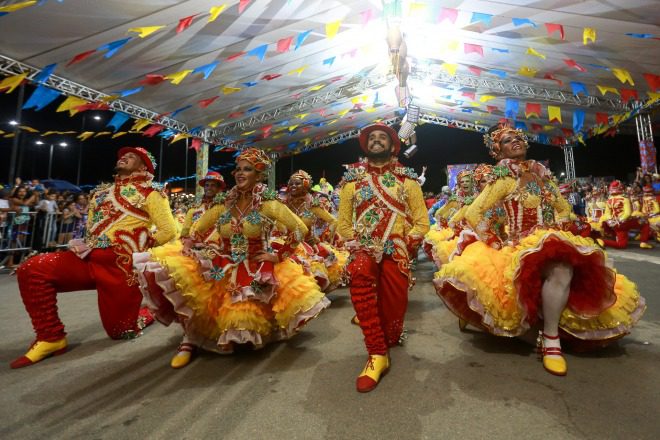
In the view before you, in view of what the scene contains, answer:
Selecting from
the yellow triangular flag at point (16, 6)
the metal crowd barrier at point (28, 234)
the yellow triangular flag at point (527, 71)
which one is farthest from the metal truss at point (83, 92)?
the yellow triangular flag at point (527, 71)

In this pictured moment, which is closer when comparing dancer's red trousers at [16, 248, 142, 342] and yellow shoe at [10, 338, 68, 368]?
yellow shoe at [10, 338, 68, 368]

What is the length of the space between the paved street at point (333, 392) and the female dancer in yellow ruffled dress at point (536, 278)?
245 millimetres

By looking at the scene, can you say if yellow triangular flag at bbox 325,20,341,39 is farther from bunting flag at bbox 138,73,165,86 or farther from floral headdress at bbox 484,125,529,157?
floral headdress at bbox 484,125,529,157

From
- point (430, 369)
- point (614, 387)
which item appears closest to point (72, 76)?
point (430, 369)

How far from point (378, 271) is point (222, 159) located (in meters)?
18.9

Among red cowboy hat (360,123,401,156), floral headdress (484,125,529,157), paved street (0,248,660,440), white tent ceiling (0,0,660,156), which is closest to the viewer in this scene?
paved street (0,248,660,440)

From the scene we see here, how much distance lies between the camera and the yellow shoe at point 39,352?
8.84ft

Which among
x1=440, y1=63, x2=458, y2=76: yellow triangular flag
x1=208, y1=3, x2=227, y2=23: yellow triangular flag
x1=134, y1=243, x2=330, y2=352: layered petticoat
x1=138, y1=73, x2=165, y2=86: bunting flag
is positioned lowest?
x1=134, y1=243, x2=330, y2=352: layered petticoat

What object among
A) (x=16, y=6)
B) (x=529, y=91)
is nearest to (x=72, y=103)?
(x=16, y=6)

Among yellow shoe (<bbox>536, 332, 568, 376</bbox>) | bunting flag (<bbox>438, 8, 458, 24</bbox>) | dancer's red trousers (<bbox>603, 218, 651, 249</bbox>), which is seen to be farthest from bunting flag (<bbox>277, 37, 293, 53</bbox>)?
dancer's red trousers (<bbox>603, 218, 651, 249</bbox>)

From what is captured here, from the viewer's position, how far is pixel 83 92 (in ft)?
24.5

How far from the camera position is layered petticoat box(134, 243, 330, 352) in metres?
2.62

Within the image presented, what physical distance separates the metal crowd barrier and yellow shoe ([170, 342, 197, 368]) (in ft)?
20.2

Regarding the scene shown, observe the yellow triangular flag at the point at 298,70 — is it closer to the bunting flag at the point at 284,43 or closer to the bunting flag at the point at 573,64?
the bunting flag at the point at 284,43
